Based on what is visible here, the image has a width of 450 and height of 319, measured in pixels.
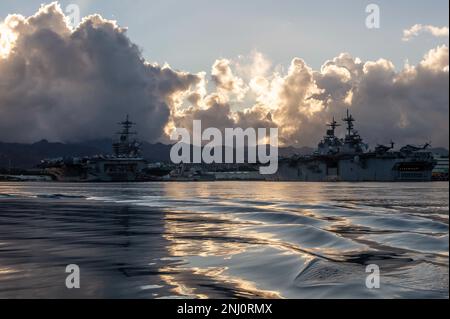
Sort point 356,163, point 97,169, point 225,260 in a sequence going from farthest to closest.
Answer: point 97,169, point 356,163, point 225,260

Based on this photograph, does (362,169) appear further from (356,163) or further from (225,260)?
(225,260)

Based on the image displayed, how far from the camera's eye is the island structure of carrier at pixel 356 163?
445 feet

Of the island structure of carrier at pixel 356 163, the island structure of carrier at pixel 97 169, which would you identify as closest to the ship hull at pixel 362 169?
the island structure of carrier at pixel 356 163

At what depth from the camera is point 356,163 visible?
14500 cm

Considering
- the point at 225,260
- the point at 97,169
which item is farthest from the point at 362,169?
the point at 225,260

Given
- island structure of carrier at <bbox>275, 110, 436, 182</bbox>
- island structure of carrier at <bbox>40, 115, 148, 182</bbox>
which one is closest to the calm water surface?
island structure of carrier at <bbox>275, 110, 436, 182</bbox>

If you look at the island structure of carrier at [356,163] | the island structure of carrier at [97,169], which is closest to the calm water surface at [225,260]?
the island structure of carrier at [356,163]

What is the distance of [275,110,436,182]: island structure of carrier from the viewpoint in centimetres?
13575

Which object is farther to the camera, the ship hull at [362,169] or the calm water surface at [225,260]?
the ship hull at [362,169]

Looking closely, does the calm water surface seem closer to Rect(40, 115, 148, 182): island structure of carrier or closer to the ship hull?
the ship hull

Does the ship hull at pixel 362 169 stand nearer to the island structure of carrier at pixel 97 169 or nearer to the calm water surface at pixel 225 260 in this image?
the island structure of carrier at pixel 97 169

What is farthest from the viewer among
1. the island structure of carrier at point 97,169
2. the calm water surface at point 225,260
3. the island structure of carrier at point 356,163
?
the island structure of carrier at point 97,169

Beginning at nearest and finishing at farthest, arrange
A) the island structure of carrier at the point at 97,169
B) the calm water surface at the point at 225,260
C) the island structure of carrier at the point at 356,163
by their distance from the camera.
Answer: the calm water surface at the point at 225,260, the island structure of carrier at the point at 356,163, the island structure of carrier at the point at 97,169

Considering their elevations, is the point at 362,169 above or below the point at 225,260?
above
